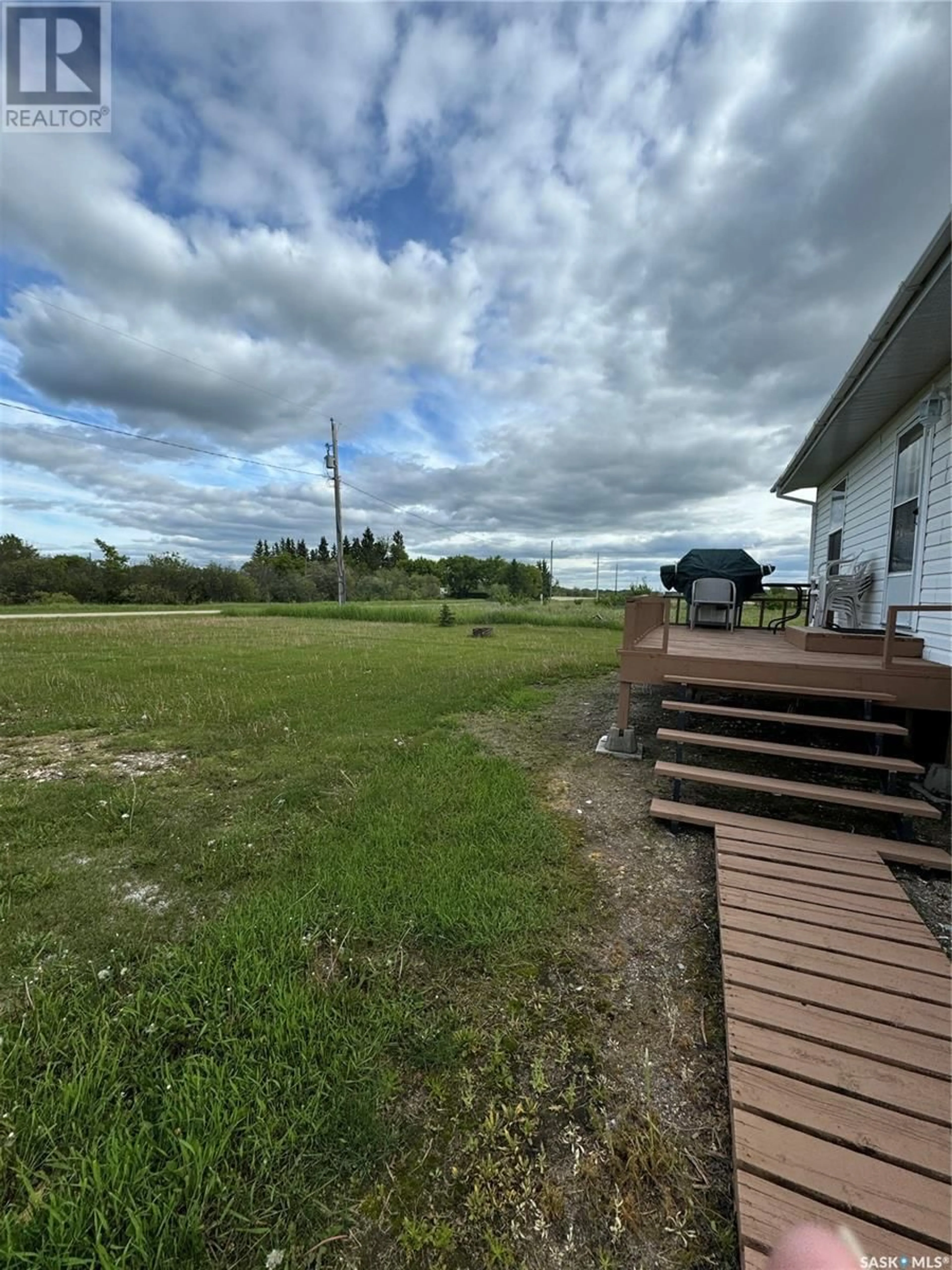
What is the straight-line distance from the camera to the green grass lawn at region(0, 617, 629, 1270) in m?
1.23

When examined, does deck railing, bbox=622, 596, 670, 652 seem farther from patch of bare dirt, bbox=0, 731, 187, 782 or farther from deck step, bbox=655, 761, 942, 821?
patch of bare dirt, bbox=0, 731, 187, 782

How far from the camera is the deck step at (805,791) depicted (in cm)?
290

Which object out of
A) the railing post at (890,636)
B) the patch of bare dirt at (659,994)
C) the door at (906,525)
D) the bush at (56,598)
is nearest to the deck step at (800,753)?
the patch of bare dirt at (659,994)

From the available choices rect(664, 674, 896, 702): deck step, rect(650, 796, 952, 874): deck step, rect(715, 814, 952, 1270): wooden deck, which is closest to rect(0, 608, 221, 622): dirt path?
rect(664, 674, 896, 702): deck step

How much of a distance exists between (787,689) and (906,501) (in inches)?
105

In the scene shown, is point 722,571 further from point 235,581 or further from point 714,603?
point 235,581

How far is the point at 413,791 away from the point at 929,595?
4.47m

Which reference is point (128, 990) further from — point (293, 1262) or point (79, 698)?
point (79, 698)

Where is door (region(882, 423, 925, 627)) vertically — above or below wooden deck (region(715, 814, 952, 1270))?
above

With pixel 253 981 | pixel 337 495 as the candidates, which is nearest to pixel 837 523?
pixel 253 981

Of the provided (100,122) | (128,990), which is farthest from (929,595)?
Result: (100,122)

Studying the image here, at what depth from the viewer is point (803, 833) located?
2928mm

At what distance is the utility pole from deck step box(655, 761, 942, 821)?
20600 mm

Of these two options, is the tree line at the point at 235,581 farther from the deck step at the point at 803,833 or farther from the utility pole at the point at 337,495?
the deck step at the point at 803,833
